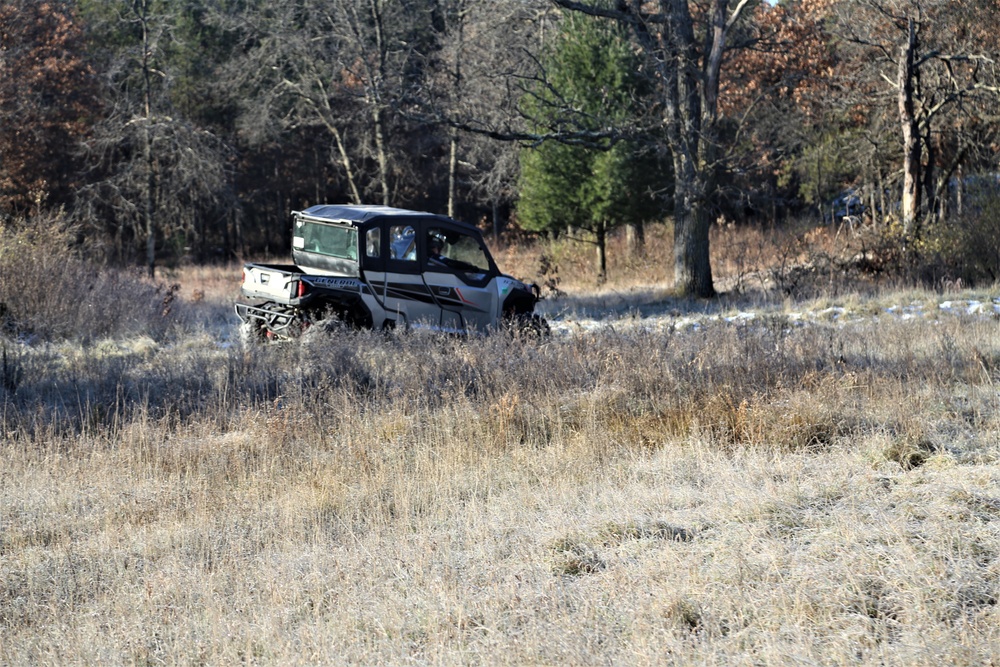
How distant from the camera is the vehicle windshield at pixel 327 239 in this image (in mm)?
12789

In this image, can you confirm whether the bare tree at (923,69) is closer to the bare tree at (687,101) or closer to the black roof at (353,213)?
the bare tree at (687,101)

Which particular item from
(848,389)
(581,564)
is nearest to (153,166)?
(848,389)

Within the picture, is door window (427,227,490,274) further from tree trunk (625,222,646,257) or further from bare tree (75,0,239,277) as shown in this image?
tree trunk (625,222,646,257)

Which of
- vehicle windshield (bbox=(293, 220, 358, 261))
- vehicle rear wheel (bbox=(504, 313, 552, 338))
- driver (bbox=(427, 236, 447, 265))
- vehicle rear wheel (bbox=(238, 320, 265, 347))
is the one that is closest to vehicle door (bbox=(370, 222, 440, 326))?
driver (bbox=(427, 236, 447, 265))

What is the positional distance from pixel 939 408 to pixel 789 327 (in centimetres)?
407

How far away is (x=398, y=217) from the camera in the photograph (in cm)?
1296

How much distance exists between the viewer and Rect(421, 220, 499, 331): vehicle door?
1326cm

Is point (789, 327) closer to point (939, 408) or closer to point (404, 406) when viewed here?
point (939, 408)

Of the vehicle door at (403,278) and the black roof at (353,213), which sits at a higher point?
the black roof at (353,213)

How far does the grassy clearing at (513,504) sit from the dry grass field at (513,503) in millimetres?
20

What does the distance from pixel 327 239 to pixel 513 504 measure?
7800 mm

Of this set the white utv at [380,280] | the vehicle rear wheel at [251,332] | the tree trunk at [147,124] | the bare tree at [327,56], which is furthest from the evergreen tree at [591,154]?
the vehicle rear wheel at [251,332]

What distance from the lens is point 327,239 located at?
1307cm

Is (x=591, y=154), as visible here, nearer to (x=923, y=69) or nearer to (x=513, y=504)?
(x=923, y=69)
